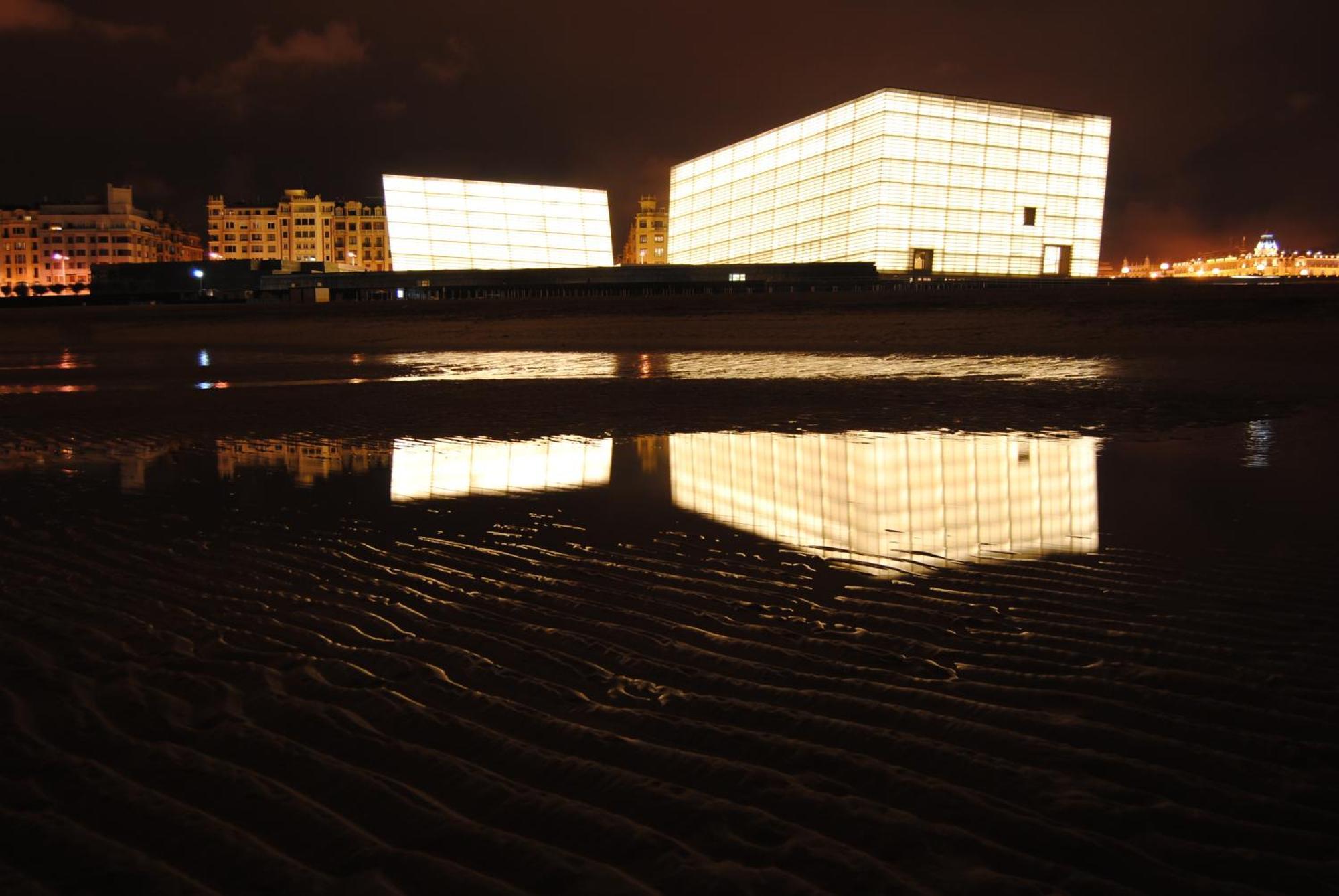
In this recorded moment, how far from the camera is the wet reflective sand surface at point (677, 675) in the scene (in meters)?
2.71

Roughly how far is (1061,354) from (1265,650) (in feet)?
60.5

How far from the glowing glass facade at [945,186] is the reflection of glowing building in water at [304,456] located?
54164 millimetres

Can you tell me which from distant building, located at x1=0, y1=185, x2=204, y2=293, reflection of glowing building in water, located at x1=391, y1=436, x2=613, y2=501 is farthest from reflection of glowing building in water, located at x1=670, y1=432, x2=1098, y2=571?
distant building, located at x1=0, y1=185, x2=204, y2=293

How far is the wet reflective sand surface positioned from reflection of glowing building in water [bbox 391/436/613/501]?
0.10 meters

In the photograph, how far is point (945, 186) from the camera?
204ft

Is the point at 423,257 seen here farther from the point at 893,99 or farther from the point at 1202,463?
the point at 1202,463

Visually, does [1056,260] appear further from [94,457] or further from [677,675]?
[677,675]

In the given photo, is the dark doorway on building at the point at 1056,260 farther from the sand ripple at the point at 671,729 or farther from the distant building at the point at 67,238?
the distant building at the point at 67,238

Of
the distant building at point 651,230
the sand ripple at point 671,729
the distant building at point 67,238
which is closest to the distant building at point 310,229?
the distant building at point 67,238

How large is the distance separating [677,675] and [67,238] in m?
188

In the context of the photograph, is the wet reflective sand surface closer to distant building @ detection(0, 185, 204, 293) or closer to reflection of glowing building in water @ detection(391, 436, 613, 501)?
reflection of glowing building in water @ detection(391, 436, 613, 501)

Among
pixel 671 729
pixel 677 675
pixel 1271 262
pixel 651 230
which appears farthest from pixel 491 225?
pixel 1271 262

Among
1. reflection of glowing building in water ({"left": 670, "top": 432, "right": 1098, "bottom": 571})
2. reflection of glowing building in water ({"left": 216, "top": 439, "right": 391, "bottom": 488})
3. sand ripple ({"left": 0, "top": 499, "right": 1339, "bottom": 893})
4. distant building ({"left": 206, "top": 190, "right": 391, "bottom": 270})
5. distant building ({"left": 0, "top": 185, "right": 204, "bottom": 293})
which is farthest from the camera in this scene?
distant building ({"left": 206, "top": 190, "right": 391, "bottom": 270})

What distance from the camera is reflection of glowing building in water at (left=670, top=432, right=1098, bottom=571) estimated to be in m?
6.30
